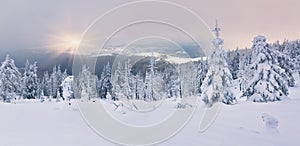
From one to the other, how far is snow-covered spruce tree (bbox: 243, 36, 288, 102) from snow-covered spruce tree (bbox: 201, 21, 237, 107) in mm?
1942

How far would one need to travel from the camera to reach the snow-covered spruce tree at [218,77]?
2623 centimetres

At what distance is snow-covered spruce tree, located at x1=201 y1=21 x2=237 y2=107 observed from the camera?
26234 millimetres

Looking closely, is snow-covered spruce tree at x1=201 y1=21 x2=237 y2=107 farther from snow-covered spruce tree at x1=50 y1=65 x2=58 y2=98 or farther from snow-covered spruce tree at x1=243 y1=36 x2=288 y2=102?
snow-covered spruce tree at x1=50 y1=65 x2=58 y2=98

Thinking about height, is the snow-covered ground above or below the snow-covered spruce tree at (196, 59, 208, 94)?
below

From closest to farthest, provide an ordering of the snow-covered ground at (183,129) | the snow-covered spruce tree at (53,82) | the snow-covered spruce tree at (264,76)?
the snow-covered ground at (183,129)
the snow-covered spruce tree at (264,76)
the snow-covered spruce tree at (53,82)

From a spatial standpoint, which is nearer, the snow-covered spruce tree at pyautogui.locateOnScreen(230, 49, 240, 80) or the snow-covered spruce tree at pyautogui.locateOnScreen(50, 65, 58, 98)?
the snow-covered spruce tree at pyautogui.locateOnScreen(50, 65, 58, 98)

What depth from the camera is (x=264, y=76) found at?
26062 millimetres

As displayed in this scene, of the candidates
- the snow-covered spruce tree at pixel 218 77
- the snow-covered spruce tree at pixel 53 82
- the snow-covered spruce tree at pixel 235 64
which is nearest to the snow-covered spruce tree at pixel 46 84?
the snow-covered spruce tree at pixel 53 82

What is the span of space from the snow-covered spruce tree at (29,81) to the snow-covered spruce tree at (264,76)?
48418mm

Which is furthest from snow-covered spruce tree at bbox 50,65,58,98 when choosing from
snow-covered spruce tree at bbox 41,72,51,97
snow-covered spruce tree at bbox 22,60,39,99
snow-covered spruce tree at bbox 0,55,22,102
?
snow-covered spruce tree at bbox 0,55,22,102

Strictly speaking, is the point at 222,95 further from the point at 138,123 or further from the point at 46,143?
the point at 46,143

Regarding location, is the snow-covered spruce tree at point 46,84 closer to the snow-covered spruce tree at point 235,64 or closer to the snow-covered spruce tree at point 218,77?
the snow-covered spruce tree at point 235,64

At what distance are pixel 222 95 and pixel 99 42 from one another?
18.7m

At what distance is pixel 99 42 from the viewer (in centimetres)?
1084
